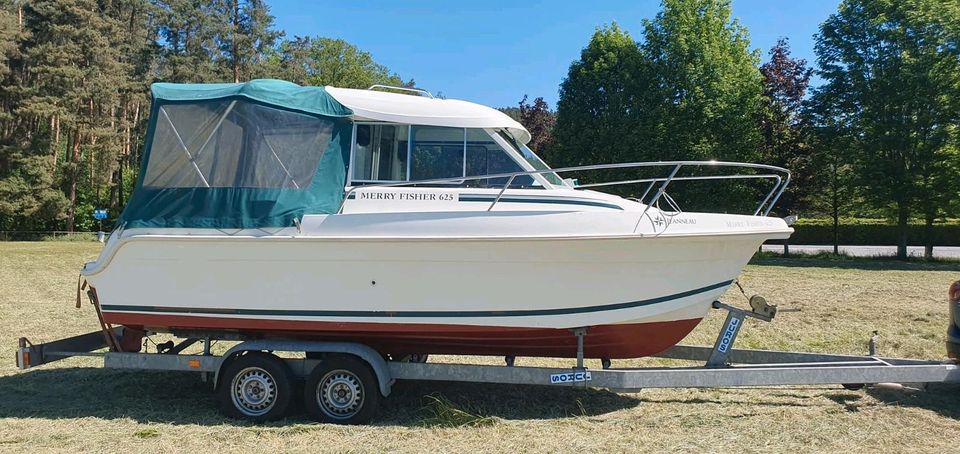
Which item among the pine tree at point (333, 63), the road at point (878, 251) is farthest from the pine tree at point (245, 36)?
the road at point (878, 251)

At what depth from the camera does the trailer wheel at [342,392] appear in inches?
194

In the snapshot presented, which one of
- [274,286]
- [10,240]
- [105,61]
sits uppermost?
[105,61]

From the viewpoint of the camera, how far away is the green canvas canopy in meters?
5.11

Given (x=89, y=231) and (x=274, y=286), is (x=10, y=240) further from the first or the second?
(x=274, y=286)

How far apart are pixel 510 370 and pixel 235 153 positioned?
2859mm

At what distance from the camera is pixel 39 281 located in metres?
13.7

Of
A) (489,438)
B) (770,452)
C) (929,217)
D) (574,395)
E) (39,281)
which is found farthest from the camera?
(929,217)

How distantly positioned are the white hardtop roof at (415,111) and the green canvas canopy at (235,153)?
5.8 inches

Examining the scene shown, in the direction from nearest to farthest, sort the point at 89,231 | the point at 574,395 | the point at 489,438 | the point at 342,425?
1. the point at 489,438
2. the point at 342,425
3. the point at 574,395
4. the point at 89,231

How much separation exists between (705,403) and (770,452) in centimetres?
116

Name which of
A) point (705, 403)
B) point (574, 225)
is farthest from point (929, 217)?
point (574, 225)

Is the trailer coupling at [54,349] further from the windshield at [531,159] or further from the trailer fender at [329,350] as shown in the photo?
the windshield at [531,159]

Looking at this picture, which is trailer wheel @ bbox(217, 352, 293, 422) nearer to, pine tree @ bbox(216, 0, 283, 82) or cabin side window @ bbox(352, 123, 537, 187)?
cabin side window @ bbox(352, 123, 537, 187)

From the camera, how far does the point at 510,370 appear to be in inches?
193
